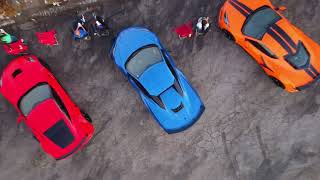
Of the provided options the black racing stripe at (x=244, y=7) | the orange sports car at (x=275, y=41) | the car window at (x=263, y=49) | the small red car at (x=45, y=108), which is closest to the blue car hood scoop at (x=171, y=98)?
the small red car at (x=45, y=108)

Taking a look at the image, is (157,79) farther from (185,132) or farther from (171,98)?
(185,132)

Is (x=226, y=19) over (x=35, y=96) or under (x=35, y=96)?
over

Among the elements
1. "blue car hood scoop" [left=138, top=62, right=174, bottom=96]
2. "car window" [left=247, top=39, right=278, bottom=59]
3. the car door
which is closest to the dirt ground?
the car door

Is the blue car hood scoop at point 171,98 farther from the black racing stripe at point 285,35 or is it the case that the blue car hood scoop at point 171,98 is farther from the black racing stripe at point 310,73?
the black racing stripe at point 310,73

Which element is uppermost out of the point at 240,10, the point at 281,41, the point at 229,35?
the point at 240,10

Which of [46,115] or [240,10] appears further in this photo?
[240,10]

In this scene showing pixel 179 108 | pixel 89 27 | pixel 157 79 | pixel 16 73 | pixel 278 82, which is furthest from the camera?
pixel 89 27

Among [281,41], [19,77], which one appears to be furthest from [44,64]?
[281,41]

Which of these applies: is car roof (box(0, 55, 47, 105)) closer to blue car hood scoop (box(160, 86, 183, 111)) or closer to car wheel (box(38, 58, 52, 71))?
car wheel (box(38, 58, 52, 71))

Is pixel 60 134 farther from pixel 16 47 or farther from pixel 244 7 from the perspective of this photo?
pixel 244 7

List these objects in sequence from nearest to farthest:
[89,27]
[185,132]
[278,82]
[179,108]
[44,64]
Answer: [179,108] → [278,82] → [44,64] → [89,27] → [185,132]
